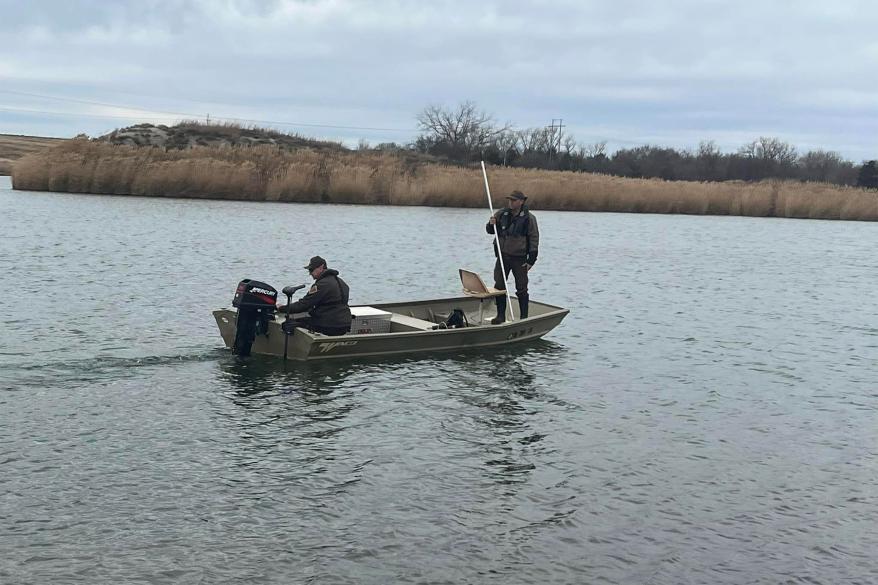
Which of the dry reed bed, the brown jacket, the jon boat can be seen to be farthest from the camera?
the dry reed bed

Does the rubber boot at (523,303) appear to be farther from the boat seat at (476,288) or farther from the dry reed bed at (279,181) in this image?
the dry reed bed at (279,181)

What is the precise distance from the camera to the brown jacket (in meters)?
14.9

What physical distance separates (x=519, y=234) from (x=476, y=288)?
1.13m

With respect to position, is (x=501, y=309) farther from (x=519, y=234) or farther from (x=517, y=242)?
(x=519, y=234)

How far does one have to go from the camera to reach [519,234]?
14.9 m

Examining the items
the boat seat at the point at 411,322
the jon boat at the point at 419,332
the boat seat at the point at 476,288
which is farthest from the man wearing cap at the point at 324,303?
the boat seat at the point at 476,288

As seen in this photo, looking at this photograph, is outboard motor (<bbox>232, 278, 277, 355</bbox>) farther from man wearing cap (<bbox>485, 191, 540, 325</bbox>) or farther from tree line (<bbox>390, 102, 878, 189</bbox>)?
tree line (<bbox>390, 102, 878, 189</bbox>)

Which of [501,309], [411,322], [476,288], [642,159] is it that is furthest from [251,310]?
[642,159]

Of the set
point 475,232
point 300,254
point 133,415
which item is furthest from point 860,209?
point 133,415

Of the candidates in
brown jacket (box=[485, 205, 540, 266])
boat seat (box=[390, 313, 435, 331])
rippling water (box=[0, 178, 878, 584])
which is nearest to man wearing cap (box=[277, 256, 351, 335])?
rippling water (box=[0, 178, 878, 584])

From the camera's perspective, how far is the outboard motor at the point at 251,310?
12.1 meters

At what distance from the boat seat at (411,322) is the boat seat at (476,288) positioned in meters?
0.93

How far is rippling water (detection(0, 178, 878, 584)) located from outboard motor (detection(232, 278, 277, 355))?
330 mm

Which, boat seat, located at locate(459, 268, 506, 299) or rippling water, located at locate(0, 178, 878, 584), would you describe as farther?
boat seat, located at locate(459, 268, 506, 299)
